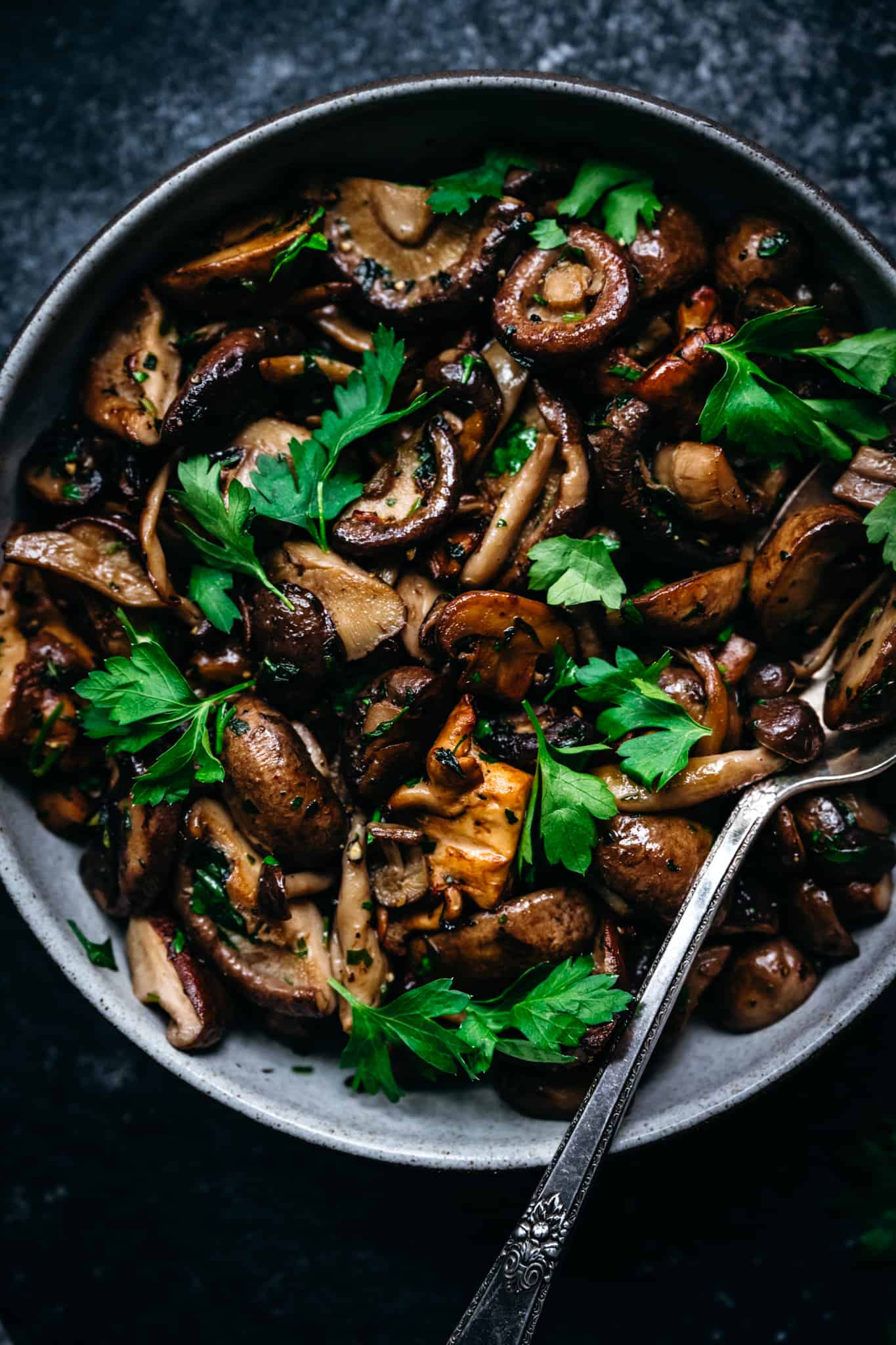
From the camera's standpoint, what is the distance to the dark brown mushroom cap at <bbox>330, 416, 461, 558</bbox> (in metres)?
2.60

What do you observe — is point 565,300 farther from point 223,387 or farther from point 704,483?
point 223,387

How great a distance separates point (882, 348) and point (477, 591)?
1.18m

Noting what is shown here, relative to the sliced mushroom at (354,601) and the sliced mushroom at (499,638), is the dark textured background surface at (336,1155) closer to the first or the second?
the sliced mushroom at (354,601)

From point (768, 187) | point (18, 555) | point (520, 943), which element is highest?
point (768, 187)

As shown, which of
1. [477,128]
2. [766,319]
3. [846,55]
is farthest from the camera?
[846,55]

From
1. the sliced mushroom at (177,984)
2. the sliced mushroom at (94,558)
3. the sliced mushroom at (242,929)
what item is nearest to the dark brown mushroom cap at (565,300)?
the sliced mushroom at (94,558)

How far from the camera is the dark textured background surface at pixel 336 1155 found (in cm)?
332

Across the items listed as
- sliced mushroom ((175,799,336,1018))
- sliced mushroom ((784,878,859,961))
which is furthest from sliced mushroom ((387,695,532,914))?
sliced mushroom ((784,878,859,961))

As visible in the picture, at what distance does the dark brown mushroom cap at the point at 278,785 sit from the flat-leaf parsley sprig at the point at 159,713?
2.6 inches

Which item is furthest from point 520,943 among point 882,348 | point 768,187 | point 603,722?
point 768,187

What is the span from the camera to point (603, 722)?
266cm

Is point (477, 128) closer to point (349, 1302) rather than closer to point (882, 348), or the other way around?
point (882, 348)

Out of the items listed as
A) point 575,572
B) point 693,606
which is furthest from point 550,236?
point 693,606

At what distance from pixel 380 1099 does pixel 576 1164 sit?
63 cm
